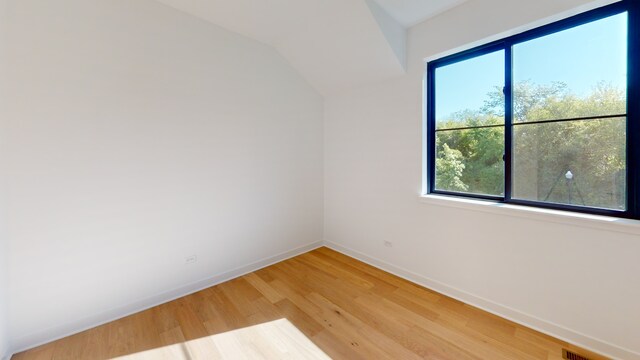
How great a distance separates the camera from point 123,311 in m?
2.19

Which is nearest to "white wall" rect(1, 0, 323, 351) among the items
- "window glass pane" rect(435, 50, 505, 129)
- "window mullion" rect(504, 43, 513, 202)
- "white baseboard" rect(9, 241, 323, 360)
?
"white baseboard" rect(9, 241, 323, 360)

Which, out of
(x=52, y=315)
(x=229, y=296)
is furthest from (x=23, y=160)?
(x=229, y=296)

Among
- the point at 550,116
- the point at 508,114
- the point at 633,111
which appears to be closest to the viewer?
the point at 633,111

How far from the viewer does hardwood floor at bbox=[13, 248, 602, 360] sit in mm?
1790

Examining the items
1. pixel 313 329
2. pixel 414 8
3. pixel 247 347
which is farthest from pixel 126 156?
pixel 414 8

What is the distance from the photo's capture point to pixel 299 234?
3.52 metres

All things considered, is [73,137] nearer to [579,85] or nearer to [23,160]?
[23,160]

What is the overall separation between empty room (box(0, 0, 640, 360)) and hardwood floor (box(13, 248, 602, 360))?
0.06 feet

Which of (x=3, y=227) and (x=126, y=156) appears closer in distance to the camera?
(x=3, y=227)

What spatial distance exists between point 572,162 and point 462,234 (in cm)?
97

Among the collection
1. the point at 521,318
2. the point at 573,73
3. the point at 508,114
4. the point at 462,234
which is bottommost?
the point at 521,318

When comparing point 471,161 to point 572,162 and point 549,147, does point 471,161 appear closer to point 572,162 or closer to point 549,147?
point 549,147

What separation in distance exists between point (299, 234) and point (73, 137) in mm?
2499

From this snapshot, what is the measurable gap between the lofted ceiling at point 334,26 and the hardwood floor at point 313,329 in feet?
7.79
